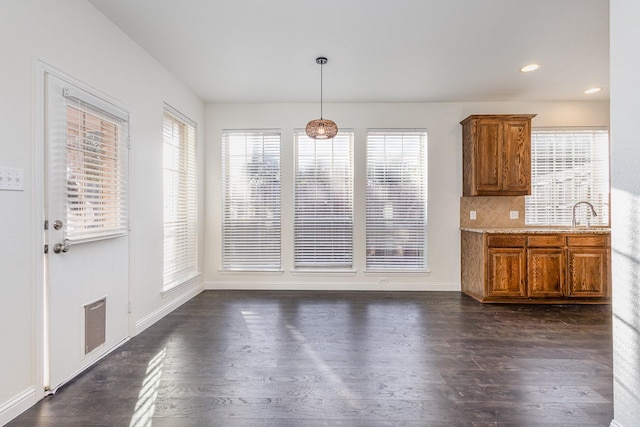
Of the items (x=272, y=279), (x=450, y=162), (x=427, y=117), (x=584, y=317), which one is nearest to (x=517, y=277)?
(x=584, y=317)

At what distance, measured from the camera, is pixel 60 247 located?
212 cm

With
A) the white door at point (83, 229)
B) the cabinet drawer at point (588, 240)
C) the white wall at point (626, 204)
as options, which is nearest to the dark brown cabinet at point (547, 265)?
the cabinet drawer at point (588, 240)

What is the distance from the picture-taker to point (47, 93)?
6.66 feet

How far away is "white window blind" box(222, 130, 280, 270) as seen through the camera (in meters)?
4.70

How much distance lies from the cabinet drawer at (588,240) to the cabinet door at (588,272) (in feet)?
0.22

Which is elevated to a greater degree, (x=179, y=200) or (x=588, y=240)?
(x=179, y=200)

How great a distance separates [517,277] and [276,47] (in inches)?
158

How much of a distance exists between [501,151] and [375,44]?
8.10ft

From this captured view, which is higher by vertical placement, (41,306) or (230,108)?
(230,108)

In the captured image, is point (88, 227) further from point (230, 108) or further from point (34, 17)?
point (230, 108)

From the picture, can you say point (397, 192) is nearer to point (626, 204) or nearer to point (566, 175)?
point (566, 175)

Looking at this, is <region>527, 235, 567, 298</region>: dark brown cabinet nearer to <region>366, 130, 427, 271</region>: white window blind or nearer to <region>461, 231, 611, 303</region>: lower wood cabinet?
<region>461, 231, 611, 303</region>: lower wood cabinet

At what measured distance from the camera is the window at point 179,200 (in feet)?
12.1

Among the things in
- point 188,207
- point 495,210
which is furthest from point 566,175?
point 188,207
